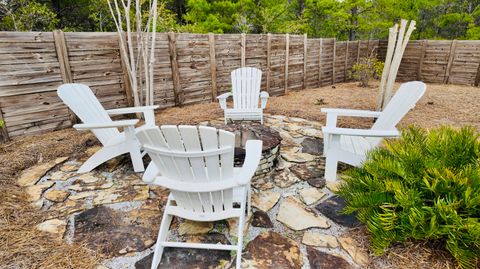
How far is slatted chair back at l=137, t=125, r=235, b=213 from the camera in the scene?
1362 mm

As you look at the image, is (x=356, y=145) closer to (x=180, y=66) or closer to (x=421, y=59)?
(x=180, y=66)

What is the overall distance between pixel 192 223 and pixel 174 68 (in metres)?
3.56

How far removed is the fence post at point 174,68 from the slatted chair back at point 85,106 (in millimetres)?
2093

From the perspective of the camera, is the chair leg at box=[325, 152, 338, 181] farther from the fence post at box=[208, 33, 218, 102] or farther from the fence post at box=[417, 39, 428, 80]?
the fence post at box=[417, 39, 428, 80]

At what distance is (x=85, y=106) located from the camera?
2.71 m

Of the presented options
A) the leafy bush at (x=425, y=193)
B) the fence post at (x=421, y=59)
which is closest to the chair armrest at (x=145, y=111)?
the leafy bush at (x=425, y=193)

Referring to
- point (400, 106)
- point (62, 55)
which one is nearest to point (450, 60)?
point (400, 106)

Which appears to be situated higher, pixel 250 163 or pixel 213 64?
pixel 213 64

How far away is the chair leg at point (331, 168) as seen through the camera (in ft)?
7.82

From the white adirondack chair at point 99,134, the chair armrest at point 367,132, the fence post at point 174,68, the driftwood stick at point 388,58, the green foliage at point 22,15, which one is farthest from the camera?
the green foliage at point 22,15

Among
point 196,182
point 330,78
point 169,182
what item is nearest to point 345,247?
point 196,182

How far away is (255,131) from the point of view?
2.75m

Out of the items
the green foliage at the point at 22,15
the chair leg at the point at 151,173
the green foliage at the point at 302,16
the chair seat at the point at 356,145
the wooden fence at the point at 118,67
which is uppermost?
the green foliage at the point at 302,16

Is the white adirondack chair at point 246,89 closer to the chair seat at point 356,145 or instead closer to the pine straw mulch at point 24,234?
the chair seat at point 356,145
